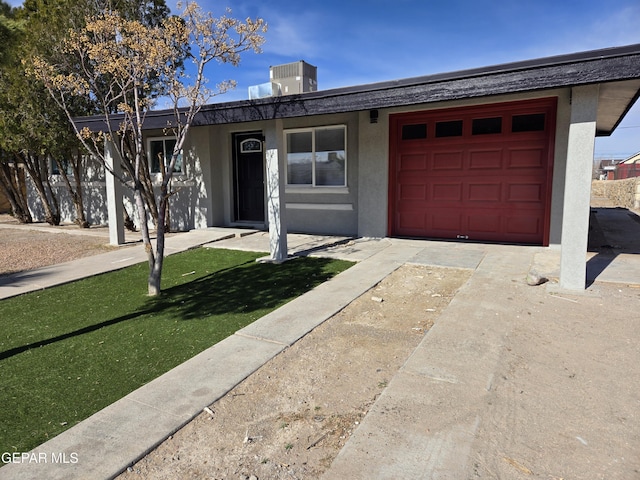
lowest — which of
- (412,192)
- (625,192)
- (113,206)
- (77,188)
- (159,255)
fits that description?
(159,255)

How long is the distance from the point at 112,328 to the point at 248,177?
24.6ft

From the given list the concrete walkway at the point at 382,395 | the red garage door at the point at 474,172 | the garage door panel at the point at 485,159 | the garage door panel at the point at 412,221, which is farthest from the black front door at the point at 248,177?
the concrete walkway at the point at 382,395

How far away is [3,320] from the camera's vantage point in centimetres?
512

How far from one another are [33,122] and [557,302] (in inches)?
460

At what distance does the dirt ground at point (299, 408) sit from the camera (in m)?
2.47

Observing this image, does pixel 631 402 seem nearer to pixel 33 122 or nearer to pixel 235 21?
pixel 235 21

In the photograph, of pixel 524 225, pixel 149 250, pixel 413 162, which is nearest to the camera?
pixel 149 250

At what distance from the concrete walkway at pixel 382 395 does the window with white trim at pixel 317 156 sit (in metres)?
4.35

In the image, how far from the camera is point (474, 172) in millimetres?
8594

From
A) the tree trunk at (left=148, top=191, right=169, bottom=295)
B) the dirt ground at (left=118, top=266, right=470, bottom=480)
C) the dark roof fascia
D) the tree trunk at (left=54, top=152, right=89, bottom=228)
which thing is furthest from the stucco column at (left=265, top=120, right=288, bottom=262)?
the tree trunk at (left=54, top=152, right=89, bottom=228)

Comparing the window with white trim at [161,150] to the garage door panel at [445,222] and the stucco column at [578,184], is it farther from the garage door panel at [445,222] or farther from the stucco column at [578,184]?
the stucco column at [578,184]

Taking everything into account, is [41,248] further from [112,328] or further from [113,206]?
[112,328]

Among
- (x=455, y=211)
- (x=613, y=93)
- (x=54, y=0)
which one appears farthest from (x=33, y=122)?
(x=613, y=93)

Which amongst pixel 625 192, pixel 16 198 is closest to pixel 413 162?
pixel 16 198
